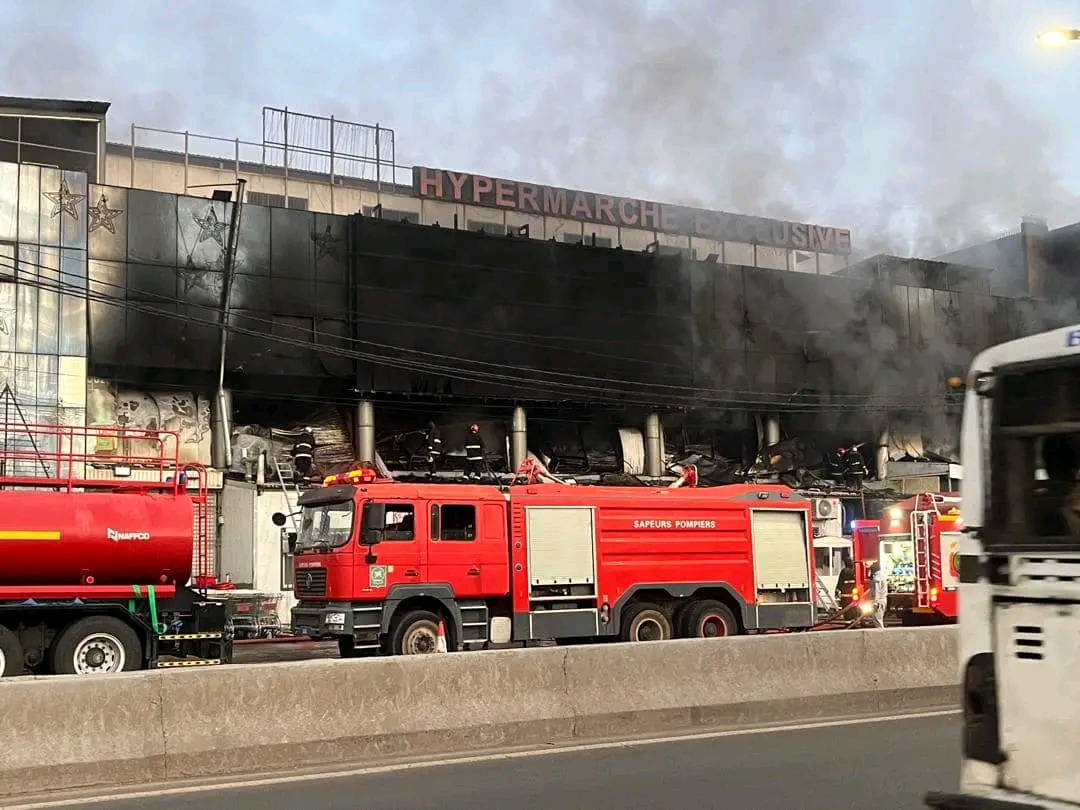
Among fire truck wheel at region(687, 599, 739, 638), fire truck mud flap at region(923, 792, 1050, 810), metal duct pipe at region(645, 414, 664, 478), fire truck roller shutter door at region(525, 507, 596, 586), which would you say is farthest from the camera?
metal duct pipe at region(645, 414, 664, 478)

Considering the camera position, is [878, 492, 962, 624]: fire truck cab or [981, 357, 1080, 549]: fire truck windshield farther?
[878, 492, 962, 624]: fire truck cab

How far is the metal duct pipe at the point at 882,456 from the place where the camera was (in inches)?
1646

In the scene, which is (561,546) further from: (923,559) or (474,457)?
(474,457)

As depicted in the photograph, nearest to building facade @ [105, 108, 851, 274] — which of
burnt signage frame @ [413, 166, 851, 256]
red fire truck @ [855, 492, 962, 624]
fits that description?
burnt signage frame @ [413, 166, 851, 256]

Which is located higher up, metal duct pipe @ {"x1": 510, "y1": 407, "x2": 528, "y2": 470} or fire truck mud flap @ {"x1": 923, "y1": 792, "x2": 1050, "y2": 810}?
metal duct pipe @ {"x1": 510, "y1": 407, "x2": 528, "y2": 470}

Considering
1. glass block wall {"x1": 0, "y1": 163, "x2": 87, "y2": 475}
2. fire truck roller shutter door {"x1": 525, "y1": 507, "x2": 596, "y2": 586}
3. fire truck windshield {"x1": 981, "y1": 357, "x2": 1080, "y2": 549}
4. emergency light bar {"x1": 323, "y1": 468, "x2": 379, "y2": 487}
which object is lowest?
fire truck roller shutter door {"x1": 525, "y1": 507, "x2": 596, "y2": 586}

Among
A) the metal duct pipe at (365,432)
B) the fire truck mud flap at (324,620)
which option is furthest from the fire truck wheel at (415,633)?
the metal duct pipe at (365,432)

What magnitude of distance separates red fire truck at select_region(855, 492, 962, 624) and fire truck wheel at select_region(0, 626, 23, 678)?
1363 centimetres

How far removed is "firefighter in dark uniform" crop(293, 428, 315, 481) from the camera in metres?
31.6

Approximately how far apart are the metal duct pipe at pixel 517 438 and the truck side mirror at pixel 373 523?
63.4ft

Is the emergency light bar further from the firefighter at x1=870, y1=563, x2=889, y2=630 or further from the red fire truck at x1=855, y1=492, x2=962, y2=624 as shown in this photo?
the red fire truck at x1=855, y1=492, x2=962, y2=624

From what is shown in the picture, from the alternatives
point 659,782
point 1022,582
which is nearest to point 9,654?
point 659,782

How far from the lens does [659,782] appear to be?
7.20m

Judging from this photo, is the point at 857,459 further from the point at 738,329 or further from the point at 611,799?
the point at 611,799
